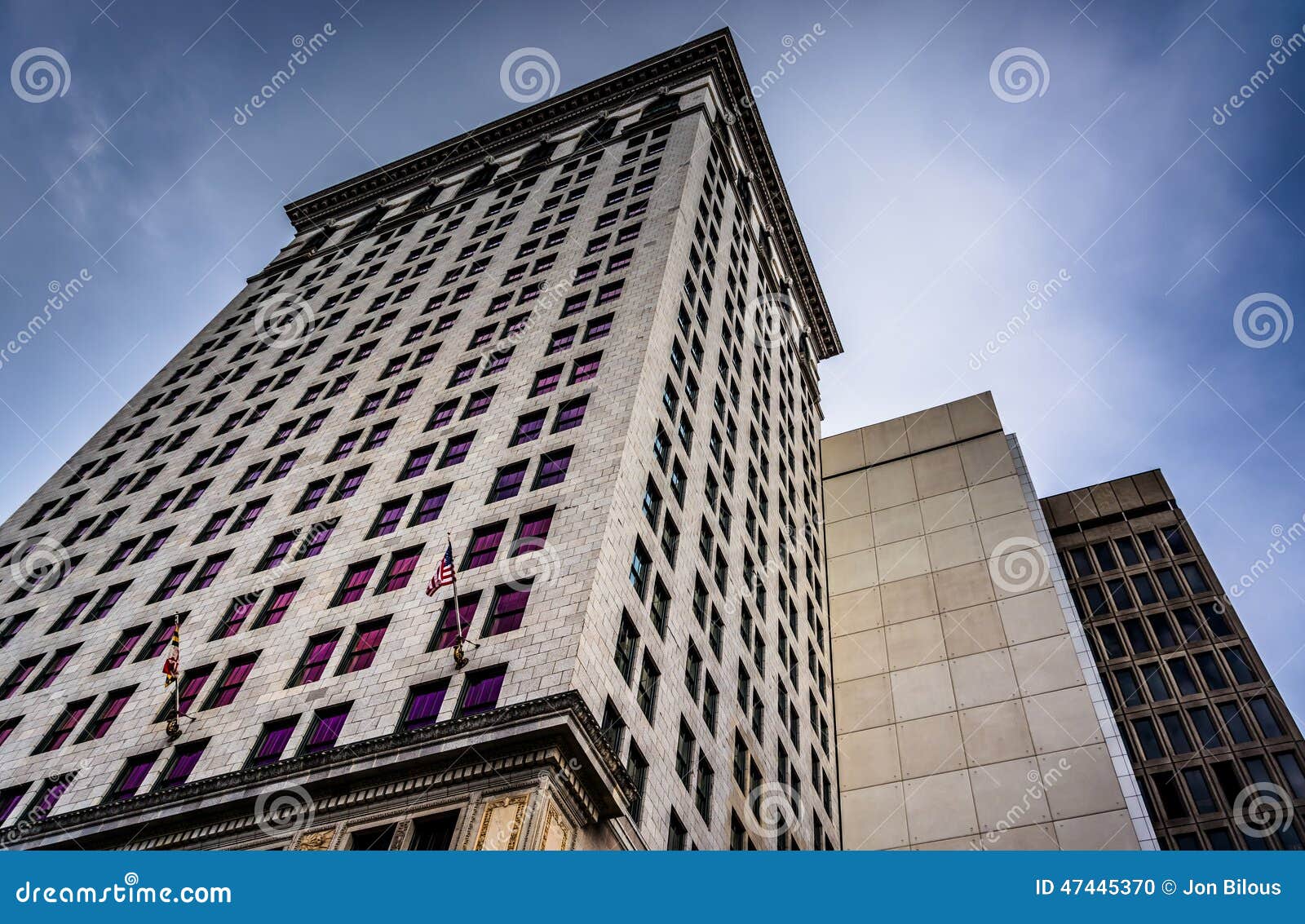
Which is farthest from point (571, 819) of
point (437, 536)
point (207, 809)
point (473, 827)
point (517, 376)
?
point (517, 376)

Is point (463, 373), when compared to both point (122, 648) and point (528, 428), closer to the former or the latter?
point (528, 428)

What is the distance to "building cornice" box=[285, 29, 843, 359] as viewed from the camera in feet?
237

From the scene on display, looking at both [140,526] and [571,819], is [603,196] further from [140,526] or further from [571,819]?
[571,819]

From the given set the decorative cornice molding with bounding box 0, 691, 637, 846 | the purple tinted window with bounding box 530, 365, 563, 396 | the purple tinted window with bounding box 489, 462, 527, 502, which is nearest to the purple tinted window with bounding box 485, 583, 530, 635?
the decorative cornice molding with bounding box 0, 691, 637, 846

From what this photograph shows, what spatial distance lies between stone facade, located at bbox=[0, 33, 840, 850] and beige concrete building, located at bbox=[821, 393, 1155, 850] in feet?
8.46

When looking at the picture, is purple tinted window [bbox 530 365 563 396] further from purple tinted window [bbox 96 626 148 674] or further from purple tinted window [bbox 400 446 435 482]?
purple tinted window [bbox 96 626 148 674]

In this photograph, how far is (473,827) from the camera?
24281 mm

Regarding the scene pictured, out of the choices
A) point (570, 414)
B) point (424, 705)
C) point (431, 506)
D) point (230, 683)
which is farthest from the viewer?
point (570, 414)

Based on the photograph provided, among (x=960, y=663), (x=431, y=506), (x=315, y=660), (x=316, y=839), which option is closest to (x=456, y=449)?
(x=431, y=506)

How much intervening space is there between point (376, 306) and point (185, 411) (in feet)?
39.3

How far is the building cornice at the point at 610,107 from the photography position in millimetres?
72250

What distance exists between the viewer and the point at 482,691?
2827cm

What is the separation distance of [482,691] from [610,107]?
54.6 meters

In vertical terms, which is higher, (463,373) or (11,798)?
(463,373)
